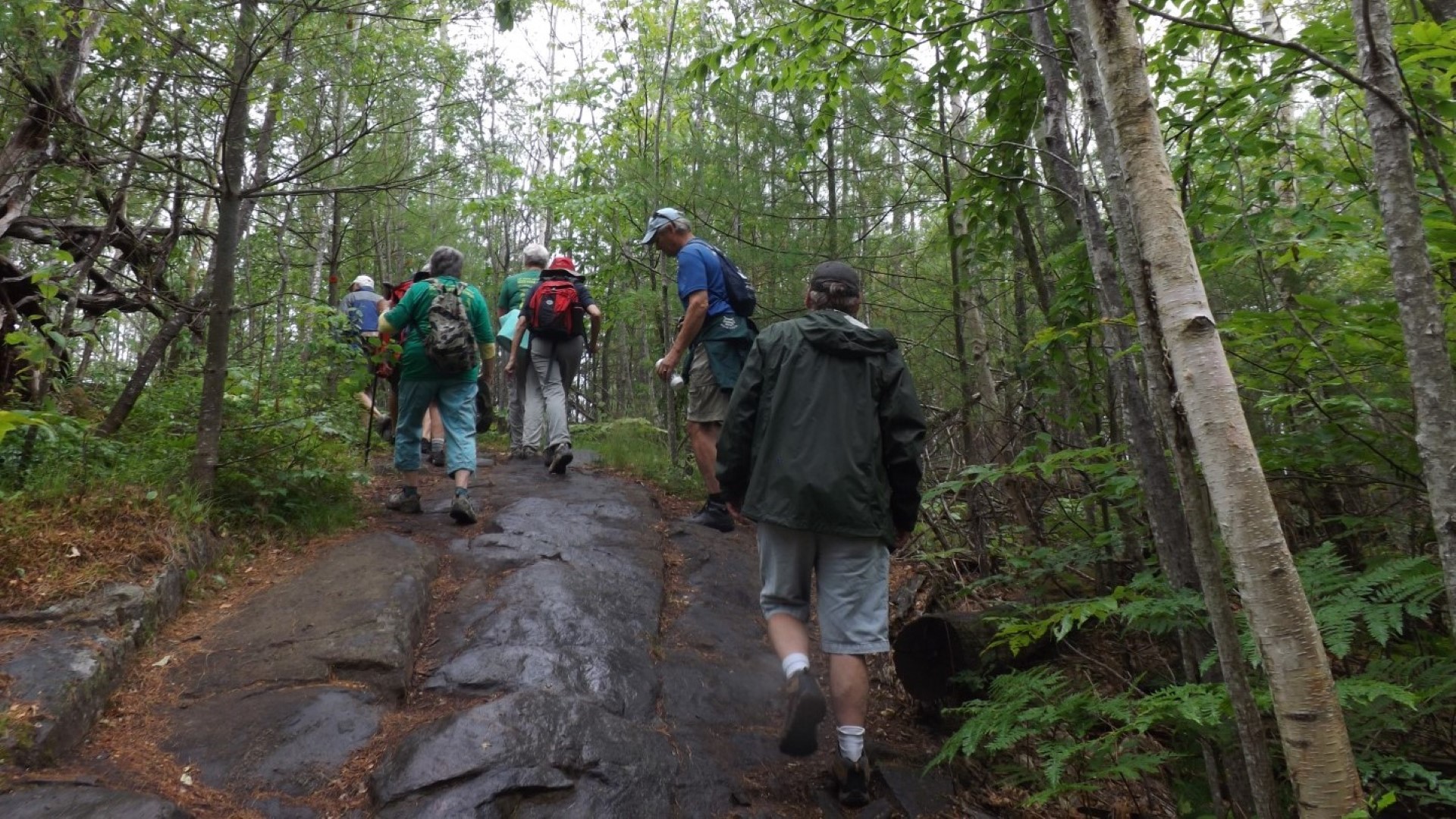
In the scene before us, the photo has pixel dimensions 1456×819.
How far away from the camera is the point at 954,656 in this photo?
13.0ft

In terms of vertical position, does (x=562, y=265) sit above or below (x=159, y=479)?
above

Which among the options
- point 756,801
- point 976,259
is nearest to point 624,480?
point 976,259

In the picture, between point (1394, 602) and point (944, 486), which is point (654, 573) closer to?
point (944, 486)

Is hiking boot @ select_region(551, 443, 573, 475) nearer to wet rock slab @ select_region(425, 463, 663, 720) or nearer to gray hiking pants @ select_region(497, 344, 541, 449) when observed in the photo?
gray hiking pants @ select_region(497, 344, 541, 449)

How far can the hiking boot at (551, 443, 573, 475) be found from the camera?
764 centimetres

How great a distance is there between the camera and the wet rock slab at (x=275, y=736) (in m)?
2.88

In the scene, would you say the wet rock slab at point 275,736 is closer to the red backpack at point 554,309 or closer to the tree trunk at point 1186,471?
the tree trunk at point 1186,471

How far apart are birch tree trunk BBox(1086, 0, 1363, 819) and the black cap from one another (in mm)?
1526

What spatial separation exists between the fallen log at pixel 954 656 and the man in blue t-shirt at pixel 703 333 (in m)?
1.99

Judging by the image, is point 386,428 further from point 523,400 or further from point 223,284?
point 223,284

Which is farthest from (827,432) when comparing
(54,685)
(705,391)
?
(54,685)

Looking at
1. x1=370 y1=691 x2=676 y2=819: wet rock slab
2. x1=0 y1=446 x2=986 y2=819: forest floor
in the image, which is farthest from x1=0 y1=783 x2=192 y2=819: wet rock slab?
x1=370 y1=691 x2=676 y2=819: wet rock slab

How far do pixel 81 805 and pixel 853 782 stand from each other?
2641 mm

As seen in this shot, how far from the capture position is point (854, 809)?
3098 mm
